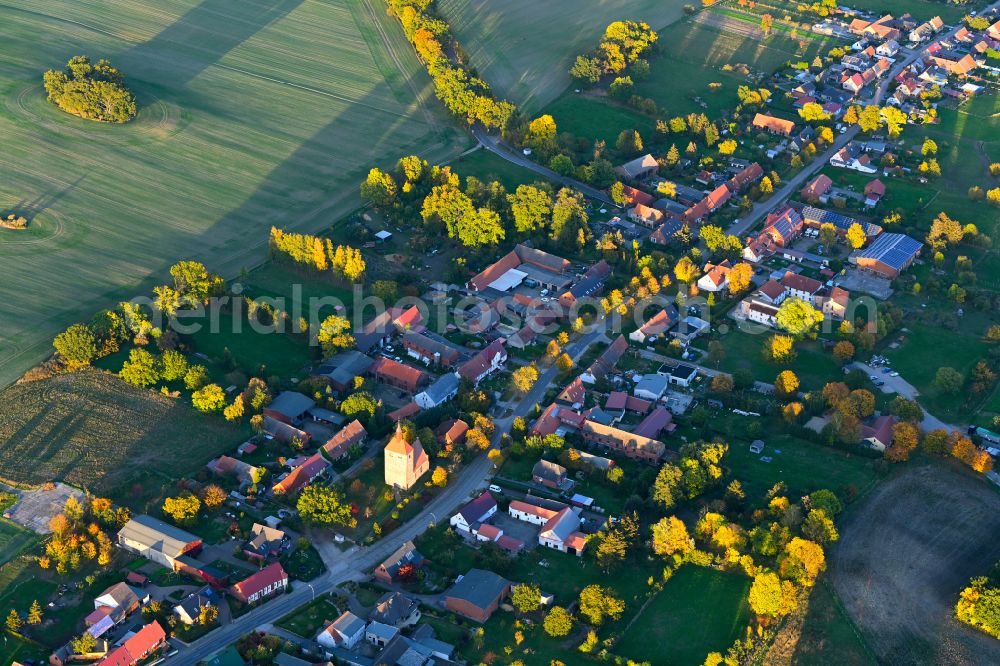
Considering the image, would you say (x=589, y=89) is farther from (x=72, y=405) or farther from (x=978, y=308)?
(x=72, y=405)

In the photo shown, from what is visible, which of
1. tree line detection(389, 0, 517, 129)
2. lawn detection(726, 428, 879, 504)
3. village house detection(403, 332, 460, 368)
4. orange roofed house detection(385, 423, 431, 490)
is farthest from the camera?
tree line detection(389, 0, 517, 129)

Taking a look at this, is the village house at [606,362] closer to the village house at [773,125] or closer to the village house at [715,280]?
the village house at [715,280]

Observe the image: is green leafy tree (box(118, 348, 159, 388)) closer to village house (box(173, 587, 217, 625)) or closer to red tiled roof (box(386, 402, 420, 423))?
red tiled roof (box(386, 402, 420, 423))

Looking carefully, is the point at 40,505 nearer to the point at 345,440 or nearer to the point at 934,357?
the point at 345,440

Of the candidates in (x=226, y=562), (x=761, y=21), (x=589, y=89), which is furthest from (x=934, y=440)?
(x=761, y=21)

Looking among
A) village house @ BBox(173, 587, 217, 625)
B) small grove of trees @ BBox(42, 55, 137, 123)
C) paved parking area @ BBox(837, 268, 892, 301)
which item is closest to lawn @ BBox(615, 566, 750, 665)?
village house @ BBox(173, 587, 217, 625)

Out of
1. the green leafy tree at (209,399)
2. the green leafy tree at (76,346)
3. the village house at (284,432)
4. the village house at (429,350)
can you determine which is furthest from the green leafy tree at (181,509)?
the village house at (429,350)

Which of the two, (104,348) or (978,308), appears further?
(978,308)
